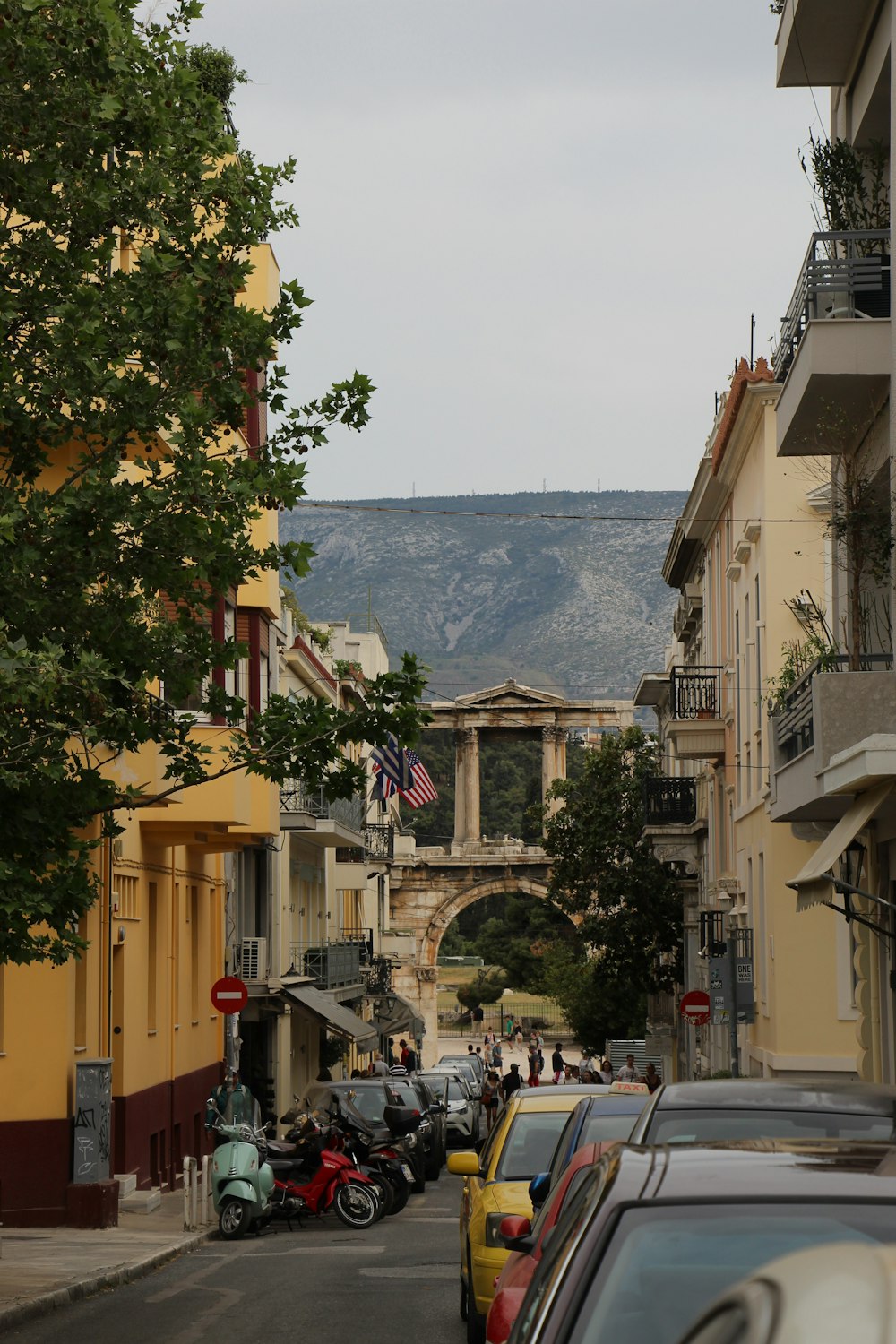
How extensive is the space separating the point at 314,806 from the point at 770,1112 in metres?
33.1

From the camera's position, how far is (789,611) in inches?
1015

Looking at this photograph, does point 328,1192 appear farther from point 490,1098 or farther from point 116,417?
point 490,1098

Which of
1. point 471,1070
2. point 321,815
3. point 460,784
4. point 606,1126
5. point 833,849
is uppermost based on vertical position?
point 460,784

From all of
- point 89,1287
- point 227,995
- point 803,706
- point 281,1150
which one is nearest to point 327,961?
point 227,995

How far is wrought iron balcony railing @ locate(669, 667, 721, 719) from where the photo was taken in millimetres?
32406

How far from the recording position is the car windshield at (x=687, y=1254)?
11.2 feet

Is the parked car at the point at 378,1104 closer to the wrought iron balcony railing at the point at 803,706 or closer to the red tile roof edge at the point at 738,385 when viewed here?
the wrought iron balcony railing at the point at 803,706

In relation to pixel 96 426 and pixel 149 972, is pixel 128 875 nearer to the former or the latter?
pixel 149 972

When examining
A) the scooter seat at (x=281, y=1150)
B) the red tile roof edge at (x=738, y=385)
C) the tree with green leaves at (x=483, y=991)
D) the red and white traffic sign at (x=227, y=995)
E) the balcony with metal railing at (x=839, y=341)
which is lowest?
the tree with green leaves at (x=483, y=991)

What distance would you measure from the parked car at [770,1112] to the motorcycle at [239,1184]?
44.4 feet

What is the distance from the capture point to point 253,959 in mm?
34562

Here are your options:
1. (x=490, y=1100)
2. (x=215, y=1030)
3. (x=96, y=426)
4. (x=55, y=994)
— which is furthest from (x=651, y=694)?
(x=96, y=426)

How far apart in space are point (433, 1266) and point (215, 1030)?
14.9m

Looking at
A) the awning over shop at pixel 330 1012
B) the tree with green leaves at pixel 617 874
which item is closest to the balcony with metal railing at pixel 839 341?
the awning over shop at pixel 330 1012
